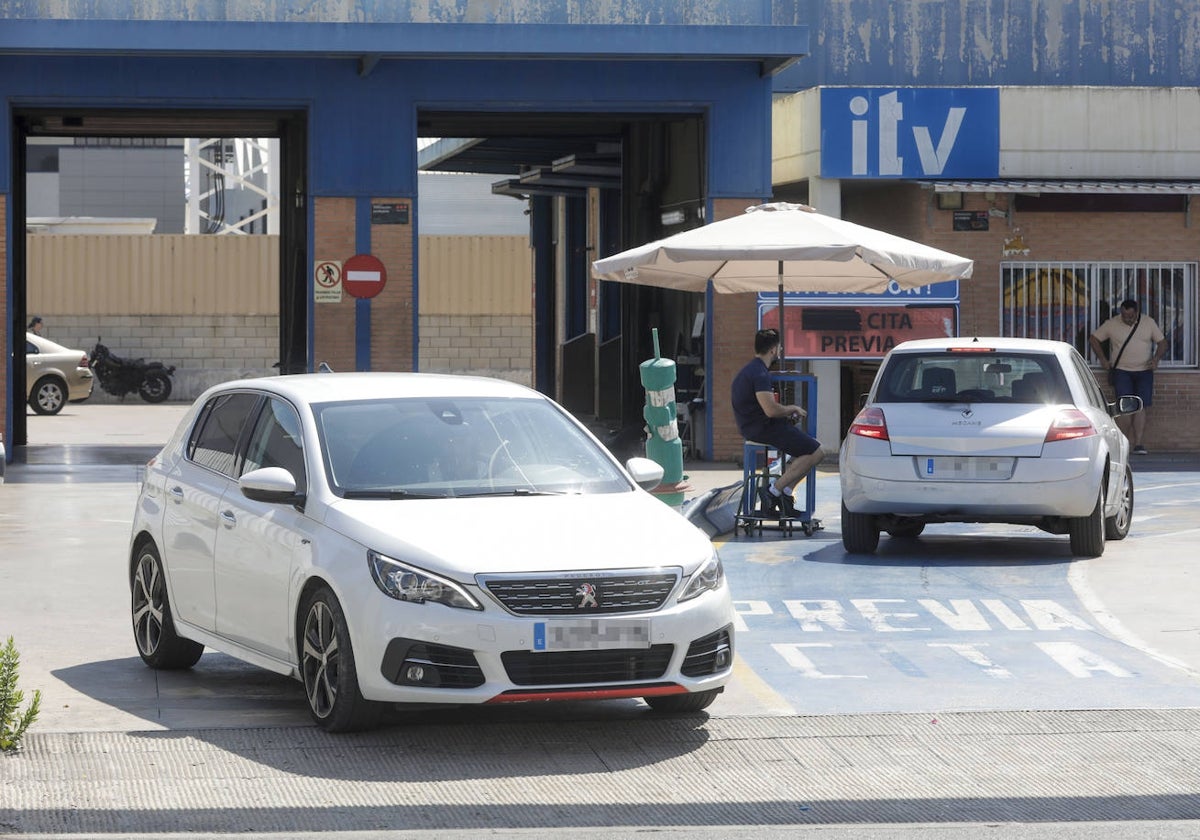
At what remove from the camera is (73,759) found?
7141 millimetres

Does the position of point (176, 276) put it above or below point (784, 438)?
above

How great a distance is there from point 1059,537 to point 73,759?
30.6 ft

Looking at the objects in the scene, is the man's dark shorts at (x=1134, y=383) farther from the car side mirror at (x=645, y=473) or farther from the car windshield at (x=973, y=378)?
the car side mirror at (x=645, y=473)

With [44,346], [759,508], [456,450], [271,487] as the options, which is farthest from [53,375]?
[271,487]

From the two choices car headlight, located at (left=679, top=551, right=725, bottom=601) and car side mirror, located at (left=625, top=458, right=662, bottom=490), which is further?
car side mirror, located at (left=625, top=458, right=662, bottom=490)

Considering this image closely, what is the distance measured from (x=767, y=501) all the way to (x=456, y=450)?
7.03 m

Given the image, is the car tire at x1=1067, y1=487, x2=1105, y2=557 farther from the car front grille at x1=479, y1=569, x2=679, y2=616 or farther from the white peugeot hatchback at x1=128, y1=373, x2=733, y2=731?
the car front grille at x1=479, y1=569, x2=679, y2=616

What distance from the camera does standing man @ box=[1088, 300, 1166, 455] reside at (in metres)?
22.6

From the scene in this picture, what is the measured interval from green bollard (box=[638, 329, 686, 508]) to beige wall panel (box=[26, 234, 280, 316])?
22605mm

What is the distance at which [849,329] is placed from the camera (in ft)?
73.4

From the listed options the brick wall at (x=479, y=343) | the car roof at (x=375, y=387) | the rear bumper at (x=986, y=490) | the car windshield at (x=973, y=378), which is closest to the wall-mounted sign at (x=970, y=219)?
the car windshield at (x=973, y=378)

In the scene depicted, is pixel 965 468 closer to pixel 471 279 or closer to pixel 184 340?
pixel 471 279

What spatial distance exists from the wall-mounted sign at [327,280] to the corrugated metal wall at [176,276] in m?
15.5

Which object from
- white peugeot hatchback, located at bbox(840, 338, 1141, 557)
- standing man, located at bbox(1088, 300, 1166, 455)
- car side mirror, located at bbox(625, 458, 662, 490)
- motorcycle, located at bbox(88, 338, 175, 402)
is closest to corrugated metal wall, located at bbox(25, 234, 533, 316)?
motorcycle, located at bbox(88, 338, 175, 402)
